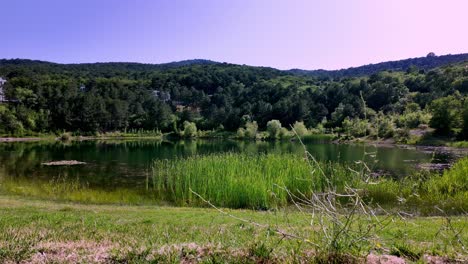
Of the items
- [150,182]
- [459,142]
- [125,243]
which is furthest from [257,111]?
[125,243]

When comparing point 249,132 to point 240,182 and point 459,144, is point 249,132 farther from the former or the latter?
point 240,182

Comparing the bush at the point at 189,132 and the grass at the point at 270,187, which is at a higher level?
the grass at the point at 270,187

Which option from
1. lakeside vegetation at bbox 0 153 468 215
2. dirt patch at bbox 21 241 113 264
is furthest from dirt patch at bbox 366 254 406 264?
lakeside vegetation at bbox 0 153 468 215

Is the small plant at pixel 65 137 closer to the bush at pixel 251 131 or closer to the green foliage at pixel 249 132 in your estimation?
the green foliage at pixel 249 132

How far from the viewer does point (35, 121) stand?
10406 cm

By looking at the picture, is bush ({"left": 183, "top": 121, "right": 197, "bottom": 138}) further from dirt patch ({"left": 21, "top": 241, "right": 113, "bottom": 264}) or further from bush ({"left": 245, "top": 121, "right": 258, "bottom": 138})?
dirt patch ({"left": 21, "top": 241, "right": 113, "bottom": 264})

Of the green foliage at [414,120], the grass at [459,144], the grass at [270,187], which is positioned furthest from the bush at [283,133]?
the grass at [270,187]

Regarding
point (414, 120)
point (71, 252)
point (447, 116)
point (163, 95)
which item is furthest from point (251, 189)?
point (163, 95)

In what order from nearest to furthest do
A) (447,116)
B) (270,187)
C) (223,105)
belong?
(270,187), (447,116), (223,105)

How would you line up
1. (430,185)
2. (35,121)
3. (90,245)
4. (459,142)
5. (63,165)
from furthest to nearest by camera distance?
(35,121) < (459,142) < (63,165) < (430,185) < (90,245)

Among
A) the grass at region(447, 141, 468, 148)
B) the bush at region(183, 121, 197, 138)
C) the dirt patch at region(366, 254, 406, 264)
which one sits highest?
the dirt patch at region(366, 254, 406, 264)

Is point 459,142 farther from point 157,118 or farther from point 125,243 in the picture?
point 157,118

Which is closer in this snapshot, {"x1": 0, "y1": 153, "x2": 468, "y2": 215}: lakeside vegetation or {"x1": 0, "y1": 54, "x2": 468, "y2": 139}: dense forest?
{"x1": 0, "y1": 153, "x2": 468, "y2": 215}: lakeside vegetation

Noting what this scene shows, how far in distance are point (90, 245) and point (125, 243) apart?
535 millimetres
